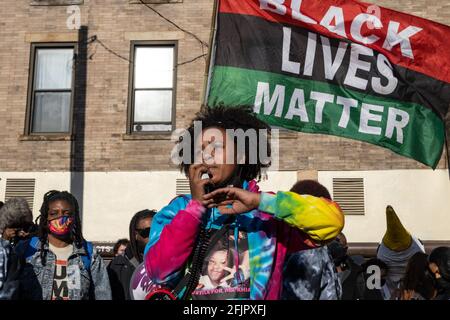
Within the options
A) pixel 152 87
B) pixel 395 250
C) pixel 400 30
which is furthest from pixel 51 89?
pixel 395 250

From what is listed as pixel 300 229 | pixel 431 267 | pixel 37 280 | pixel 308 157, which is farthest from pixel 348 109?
pixel 308 157

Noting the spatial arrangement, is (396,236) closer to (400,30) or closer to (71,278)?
(400,30)

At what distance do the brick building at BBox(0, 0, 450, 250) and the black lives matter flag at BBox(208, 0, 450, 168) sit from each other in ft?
22.3

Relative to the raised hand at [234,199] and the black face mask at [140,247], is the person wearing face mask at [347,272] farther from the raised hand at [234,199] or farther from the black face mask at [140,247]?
the raised hand at [234,199]

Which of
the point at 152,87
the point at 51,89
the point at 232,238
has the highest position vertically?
the point at 152,87

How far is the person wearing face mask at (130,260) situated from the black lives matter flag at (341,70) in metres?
1.40

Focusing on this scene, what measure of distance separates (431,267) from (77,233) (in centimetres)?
276

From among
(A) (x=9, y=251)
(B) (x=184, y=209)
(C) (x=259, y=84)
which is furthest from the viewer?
(C) (x=259, y=84)

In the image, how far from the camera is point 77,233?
194 inches

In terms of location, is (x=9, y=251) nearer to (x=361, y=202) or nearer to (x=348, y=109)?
(x=348, y=109)

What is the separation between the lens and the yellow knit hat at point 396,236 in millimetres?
6352

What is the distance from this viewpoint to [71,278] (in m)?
4.70

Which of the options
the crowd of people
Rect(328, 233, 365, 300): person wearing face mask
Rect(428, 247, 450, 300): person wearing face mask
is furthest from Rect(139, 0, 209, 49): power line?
the crowd of people

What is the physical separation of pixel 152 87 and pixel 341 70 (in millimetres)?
8010
